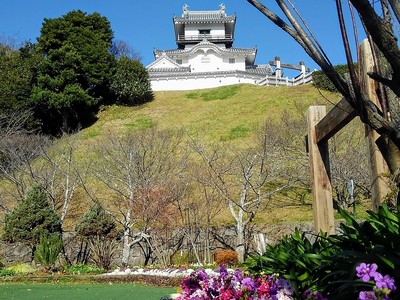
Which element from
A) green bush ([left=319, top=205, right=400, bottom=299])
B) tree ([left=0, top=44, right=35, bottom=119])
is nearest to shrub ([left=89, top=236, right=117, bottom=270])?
green bush ([left=319, top=205, right=400, bottom=299])

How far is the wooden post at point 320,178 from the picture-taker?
13.0 feet

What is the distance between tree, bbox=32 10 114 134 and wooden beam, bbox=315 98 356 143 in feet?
76.3

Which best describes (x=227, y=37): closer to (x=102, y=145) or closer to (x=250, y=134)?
(x=250, y=134)

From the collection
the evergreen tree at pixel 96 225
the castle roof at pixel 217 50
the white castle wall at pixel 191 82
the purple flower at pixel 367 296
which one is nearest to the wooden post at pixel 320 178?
the purple flower at pixel 367 296

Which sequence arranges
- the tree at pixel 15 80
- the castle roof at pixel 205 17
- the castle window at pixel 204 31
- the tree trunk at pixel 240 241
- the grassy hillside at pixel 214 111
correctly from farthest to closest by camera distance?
the castle window at pixel 204 31 < the castle roof at pixel 205 17 < the tree at pixel 15 80 < the grassy hillside at pixel 214 111 < the tree trunk at pixel 240 241

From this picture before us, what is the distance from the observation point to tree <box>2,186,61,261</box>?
13.5m

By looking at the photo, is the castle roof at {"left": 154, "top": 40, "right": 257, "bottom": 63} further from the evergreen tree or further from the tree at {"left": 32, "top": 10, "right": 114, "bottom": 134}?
the evergreen tree

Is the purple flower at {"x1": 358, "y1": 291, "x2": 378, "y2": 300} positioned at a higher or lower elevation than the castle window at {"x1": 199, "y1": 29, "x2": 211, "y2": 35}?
lower

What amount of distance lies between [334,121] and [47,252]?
10881 millimetres

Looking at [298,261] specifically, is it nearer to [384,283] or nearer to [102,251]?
[384,283]

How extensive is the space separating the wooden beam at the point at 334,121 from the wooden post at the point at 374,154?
295 mm

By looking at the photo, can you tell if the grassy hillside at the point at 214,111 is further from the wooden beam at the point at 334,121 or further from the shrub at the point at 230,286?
the shrub at the point at 230,286

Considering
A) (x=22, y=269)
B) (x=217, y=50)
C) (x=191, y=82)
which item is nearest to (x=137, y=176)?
(x=22, y=269)

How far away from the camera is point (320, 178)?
4078 mm
